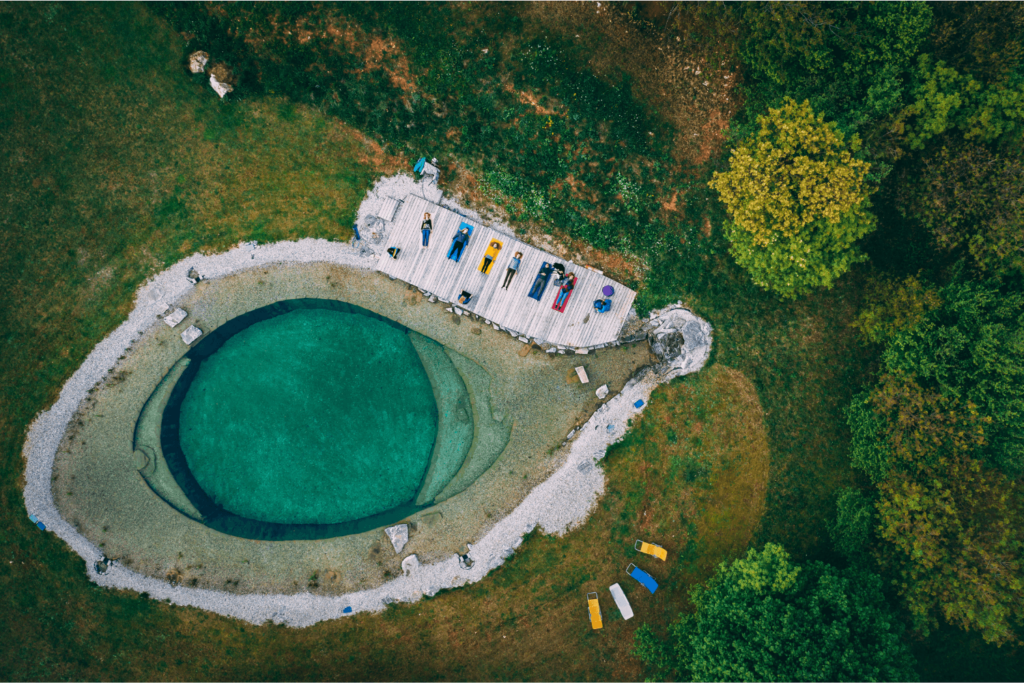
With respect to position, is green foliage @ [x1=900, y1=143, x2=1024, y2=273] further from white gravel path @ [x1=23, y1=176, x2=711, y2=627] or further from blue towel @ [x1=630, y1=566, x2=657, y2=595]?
blue towel @ [x1=630, y1=566, x2=657, y2=595]

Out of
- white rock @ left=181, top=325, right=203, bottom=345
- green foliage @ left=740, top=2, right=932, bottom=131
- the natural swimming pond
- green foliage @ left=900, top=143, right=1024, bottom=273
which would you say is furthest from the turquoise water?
green foliage @ left=900, top=143, right=1024, bottom=273

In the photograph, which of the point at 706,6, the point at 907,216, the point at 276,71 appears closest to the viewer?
the point at 907,216

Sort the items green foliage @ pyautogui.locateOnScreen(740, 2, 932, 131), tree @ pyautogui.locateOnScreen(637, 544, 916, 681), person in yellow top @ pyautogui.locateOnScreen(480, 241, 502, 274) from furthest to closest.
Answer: person in yellow top @ pyautogui.locateOnScreen(480, 241, 502, 274), green foliage @ pyautogui.locateOnScreen(740, 2, 932, 131), tree @ pyautogui.locateOnScreen(637, 544, 916, 681)

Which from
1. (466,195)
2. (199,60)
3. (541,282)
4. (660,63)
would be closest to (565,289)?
(541,282)

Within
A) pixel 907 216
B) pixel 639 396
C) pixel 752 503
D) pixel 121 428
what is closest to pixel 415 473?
pixel 639 396

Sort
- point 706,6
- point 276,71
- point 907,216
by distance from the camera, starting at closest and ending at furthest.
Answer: point 907,216, point 706,6, point 276,71

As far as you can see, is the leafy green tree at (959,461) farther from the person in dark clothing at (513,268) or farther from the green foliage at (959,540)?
the person in dark clothing at (513,268)

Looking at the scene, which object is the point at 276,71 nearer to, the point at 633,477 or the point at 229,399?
A: the point at 229,399
